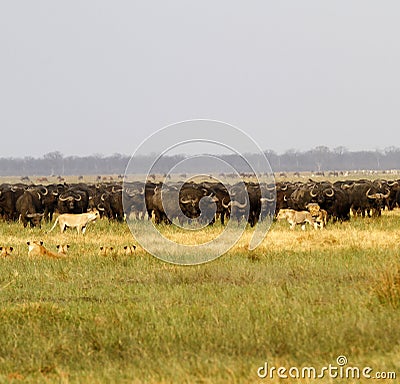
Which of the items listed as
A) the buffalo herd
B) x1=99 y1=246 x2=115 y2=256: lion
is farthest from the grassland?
the buffalo herd

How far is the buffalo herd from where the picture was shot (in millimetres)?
26172

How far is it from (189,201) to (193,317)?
17.1 metres

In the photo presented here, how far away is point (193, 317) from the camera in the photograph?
9.07 m

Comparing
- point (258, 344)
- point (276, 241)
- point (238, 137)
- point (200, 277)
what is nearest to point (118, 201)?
point (276, 241)

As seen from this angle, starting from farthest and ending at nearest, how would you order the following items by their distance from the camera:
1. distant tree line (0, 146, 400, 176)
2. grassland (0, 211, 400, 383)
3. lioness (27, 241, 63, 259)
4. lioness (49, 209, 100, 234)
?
distant tree line (0, 146, 400, 176)
lioness (49, 209, 100, 234)
lioness (27, 241, 63, 259)
grassland (0, 211, 400, 383)

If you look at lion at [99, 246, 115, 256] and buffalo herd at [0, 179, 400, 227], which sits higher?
buffalo herd at [0, 179, 400, 227]

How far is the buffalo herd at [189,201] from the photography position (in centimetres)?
2617

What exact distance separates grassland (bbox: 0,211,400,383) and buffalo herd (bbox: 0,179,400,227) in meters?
11.1

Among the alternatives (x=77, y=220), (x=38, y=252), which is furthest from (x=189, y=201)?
(x=38, y=252)

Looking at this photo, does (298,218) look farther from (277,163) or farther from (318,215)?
(277,163)

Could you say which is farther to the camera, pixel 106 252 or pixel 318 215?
pixel 318 215

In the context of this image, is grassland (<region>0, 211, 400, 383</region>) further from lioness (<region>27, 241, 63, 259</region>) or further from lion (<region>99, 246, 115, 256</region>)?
lion (<region>99, 246, 115, 256</region>)

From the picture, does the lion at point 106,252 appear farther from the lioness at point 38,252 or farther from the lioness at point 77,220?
the lioness at point 77,220

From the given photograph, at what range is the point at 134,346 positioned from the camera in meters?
7.86
